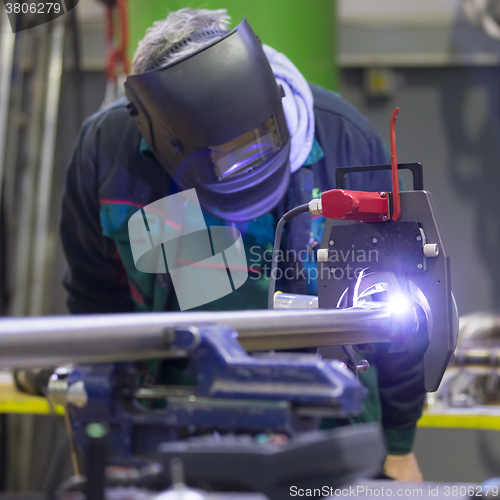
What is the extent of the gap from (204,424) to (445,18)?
6.26 feet

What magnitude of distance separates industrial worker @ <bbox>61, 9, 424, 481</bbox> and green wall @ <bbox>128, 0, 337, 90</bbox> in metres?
0.02

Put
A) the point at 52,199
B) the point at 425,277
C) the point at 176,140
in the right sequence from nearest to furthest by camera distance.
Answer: the point at 425,277 → the point at 176,140 → the point at 52,199

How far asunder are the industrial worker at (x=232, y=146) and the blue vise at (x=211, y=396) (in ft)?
1.05

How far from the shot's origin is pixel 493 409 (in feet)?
3.96

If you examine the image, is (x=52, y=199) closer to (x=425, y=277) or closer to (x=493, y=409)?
(x=493, y=409)

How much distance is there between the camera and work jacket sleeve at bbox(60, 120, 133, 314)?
3.01 ft

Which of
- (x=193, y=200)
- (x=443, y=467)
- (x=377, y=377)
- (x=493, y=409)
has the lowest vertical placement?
(x=443, y=467)

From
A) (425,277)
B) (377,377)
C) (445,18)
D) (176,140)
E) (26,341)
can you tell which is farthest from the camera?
(445,18)

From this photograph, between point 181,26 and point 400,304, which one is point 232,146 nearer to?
point 181,26

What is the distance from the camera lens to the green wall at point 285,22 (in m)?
0.72

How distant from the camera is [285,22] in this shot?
770mm

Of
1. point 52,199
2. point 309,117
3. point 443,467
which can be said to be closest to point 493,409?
point 443,467

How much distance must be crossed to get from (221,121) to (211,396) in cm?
41

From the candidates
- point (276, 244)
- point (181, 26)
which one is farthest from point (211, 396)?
point (181, 26)
